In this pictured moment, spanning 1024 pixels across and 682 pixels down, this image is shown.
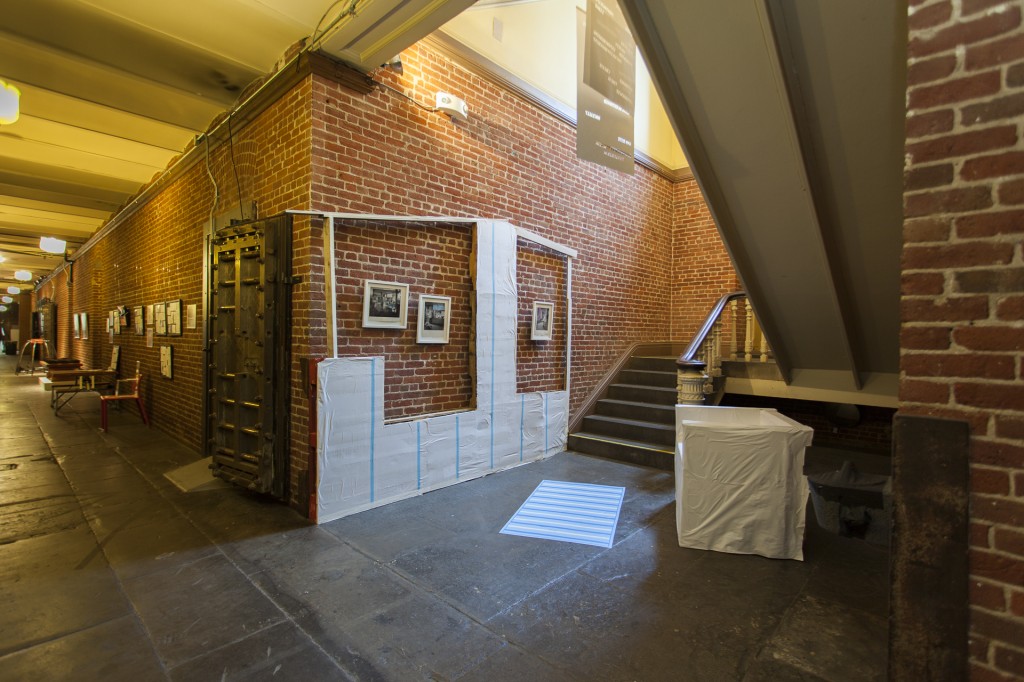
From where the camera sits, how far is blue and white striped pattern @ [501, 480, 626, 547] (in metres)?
3.47

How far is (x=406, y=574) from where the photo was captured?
287cm

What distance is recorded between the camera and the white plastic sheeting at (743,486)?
301 centimetres

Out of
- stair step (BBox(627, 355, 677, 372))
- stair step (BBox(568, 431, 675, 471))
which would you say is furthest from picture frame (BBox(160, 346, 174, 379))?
stair step (BBox(627, 355, 677, 372))

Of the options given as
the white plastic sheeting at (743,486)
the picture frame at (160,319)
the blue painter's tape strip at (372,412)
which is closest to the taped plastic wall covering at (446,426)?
the blue painter's tape strip at (372,412)

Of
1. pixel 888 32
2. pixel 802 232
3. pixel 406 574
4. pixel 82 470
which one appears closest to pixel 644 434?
pixel 802 232

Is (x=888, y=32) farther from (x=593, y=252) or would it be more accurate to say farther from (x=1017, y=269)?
(x=593, y=252)

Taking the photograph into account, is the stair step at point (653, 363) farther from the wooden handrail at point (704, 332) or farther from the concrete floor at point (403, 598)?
the concrete floor at point (403, 598)

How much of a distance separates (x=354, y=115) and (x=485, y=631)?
3878 millimetres

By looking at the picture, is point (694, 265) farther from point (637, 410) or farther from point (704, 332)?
point (637, 410)

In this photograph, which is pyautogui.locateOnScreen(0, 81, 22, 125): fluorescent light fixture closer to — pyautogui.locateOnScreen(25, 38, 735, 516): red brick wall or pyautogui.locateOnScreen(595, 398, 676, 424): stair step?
pyautogui.locateOnScreen(25, 38, 735, 516): red brick wall

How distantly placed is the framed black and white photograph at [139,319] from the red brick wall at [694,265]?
347 inches

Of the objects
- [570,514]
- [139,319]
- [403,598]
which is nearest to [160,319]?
[139,319]

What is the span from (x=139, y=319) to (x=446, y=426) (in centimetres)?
632

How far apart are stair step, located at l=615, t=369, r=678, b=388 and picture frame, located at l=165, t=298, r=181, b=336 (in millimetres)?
5910
